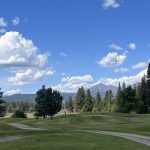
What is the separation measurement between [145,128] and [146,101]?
78820mm

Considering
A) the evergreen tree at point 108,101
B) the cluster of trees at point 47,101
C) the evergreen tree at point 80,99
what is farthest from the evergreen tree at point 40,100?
the evergreen tree at point 108,101

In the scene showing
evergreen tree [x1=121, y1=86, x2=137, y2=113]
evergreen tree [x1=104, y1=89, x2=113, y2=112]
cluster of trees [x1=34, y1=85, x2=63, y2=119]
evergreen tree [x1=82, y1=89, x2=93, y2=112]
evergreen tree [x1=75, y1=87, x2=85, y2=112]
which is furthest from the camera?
evergreen tree [x1=104, y1=89, x2=113, y2=112]

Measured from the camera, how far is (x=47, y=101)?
10338 cm

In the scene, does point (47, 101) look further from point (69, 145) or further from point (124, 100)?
point (69, 145)

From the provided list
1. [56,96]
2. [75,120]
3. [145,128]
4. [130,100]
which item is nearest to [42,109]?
[56,96]

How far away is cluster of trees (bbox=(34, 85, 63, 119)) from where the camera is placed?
103188 millimetres

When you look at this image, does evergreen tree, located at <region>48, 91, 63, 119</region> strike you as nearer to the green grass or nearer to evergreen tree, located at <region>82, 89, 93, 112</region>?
evergreen tree, located at <region>82, 89, 93, 112</region>

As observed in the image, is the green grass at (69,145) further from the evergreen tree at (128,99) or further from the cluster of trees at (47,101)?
the cluster of trees at (47,101)

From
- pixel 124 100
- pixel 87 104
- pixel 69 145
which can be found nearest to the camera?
pixel 69 145

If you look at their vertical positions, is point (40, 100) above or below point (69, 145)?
above

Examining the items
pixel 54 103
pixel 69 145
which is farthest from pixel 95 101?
pixel 69 145

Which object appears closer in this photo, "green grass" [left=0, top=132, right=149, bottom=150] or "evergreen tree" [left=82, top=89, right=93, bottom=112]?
"green grass" [left=0, top=132, right=149, bottom=150]

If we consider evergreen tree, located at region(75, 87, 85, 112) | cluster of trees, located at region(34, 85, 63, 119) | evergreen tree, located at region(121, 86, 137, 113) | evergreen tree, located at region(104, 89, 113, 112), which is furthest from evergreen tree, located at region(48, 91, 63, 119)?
evergreen tree, located at region(104, 89, 113, 112)

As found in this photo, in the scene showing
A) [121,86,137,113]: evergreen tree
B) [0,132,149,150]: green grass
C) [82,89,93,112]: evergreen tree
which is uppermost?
[82,89,93,112]: evergreen tree
